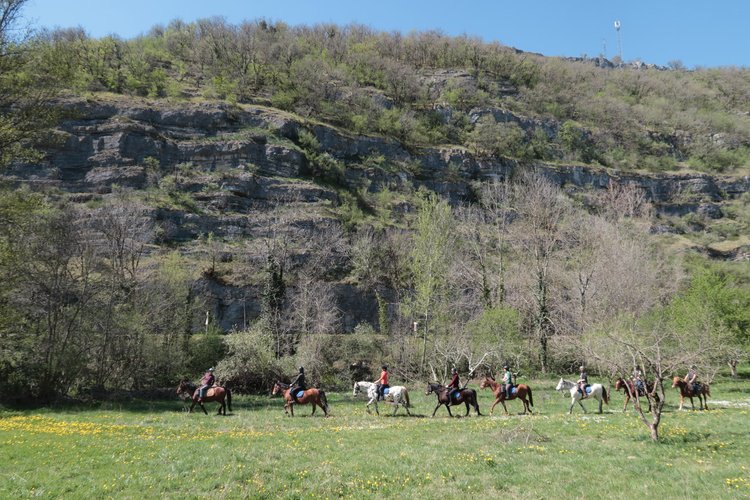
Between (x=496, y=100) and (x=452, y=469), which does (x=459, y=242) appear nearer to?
(x=452, y=469)

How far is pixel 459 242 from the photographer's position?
145ft

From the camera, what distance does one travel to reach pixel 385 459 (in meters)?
10.8

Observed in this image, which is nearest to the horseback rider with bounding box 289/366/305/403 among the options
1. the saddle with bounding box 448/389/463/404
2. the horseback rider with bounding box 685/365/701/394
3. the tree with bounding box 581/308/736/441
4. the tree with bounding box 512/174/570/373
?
the saddle with bounding box 448/389/463/404

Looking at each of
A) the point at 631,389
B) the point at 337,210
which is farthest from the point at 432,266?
the point at 337,210

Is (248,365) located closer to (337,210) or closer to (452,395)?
(452,395)

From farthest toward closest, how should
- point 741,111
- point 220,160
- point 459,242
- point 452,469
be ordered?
point 741,111 → point 220,160 → point 459,242 → point 452,469

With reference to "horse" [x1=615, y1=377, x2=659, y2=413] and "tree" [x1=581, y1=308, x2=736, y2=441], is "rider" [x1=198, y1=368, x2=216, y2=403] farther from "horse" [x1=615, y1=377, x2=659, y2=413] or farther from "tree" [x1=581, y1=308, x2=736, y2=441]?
"tree" [x1=581, y1=308, x2=736, y2=441]

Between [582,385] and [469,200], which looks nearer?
[582,385]

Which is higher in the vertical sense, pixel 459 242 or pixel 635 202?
pixel 635 202

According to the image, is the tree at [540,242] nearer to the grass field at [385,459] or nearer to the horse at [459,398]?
the horse at [459,398]

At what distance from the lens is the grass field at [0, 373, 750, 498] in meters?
8.71

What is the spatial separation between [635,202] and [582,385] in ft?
137

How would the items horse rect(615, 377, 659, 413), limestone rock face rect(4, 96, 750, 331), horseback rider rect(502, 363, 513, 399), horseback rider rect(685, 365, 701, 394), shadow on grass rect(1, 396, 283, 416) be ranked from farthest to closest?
1. limestone rock face rect(4, 96, 750, 331)
2. shadow on grass rect(1, 396, 283, 416)
3. horseback rider rect(685, 365, 701, 394)
4. horseback rider rect(502, 363, 513, 399)
5. horse rect(615, 377, 659, 413)

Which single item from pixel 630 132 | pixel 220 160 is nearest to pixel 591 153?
pixel 630 132
